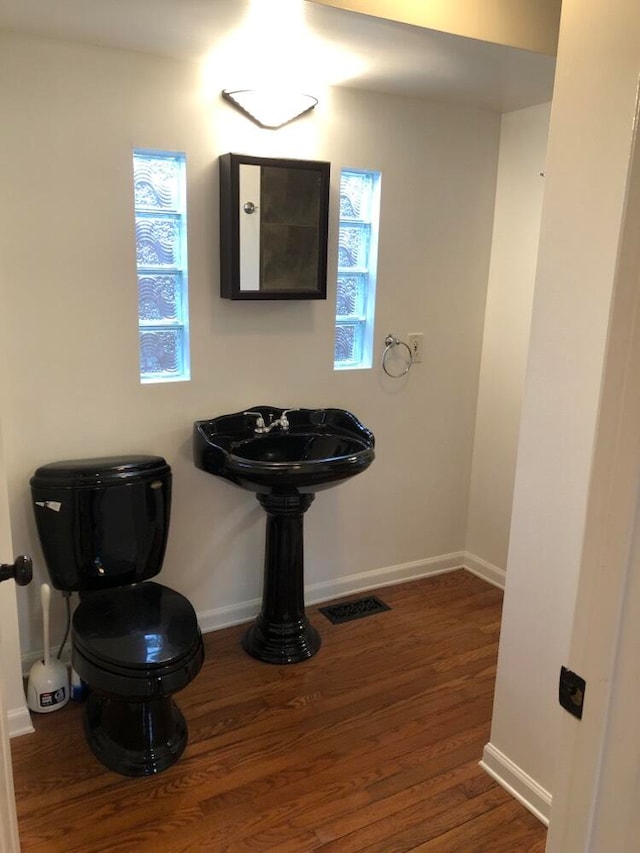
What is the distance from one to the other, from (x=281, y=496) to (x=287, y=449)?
260 mm

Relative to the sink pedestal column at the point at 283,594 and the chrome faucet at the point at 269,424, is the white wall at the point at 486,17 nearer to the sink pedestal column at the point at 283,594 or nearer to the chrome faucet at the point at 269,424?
the chrome faucet at the point at 269,424

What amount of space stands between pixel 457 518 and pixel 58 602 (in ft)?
6.29

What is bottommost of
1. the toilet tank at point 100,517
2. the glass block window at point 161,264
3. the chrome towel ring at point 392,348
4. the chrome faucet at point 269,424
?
the toilet tank at point 100,517

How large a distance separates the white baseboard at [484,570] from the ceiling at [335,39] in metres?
2.10

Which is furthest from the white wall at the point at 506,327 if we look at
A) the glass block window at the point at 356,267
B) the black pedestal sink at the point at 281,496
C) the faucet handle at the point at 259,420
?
the faucet handle at the point at 259,420

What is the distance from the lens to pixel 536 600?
188 centimetres

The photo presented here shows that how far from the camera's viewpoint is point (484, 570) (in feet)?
11.1

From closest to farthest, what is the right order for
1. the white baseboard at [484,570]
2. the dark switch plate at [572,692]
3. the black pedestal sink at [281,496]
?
the dark switch plate at [572,692], the black pedestal sink at [281,496], the white baseboard at [484,570]

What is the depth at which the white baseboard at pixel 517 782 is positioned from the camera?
75.5 inches

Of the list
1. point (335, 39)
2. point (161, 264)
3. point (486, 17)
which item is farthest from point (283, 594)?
point (486, 17)

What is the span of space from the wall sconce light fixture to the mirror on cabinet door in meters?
0.16

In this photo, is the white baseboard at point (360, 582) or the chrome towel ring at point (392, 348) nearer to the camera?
the white baseboard at point (360, 582)

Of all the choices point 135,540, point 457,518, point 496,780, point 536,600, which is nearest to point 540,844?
point 496,780

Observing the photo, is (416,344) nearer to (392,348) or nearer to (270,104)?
(392,348)
